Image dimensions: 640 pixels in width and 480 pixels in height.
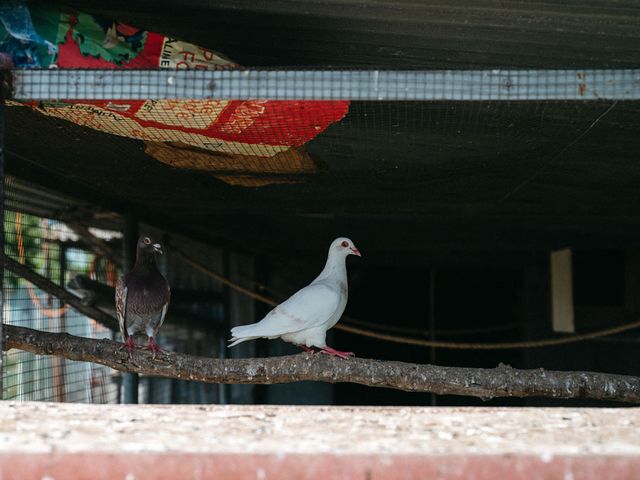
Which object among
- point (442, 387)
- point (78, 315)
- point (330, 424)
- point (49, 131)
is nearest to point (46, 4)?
point (49, 131)

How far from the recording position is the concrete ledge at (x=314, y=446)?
3.88ft

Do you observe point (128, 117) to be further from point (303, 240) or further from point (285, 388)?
point (285, 388)

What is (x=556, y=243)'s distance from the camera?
650 centimetres

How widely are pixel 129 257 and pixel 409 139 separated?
193cm

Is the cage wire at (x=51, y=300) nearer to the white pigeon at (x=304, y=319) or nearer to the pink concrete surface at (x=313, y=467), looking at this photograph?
the white pigeon at (x=304, y=319)

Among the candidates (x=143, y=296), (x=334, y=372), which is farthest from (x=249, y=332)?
(x=334, y=372)

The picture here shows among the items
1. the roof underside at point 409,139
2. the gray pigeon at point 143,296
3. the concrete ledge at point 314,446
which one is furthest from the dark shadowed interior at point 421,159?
the concrete ledge at point 314,446

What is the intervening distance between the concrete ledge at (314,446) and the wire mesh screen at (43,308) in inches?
89.4

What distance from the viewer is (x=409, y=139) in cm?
288

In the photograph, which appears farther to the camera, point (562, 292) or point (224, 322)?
point (562, 292)

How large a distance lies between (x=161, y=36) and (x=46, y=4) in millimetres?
356

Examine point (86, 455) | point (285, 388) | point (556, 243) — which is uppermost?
point (556, 243)

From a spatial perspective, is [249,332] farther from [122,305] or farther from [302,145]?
[302,145]

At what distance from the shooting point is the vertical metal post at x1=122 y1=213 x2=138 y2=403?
3.99 m
